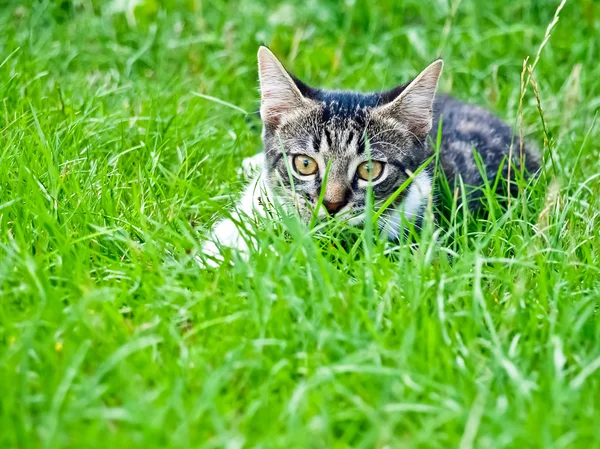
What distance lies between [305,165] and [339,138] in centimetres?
21

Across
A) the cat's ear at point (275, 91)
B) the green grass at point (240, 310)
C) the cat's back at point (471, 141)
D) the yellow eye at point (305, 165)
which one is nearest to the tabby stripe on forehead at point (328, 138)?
the yellow eye at point (305, 165)

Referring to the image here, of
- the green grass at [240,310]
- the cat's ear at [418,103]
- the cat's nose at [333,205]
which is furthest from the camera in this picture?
the cat's ear at [418,103]

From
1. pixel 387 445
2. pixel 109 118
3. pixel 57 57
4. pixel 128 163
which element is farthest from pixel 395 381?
pixel 57 57

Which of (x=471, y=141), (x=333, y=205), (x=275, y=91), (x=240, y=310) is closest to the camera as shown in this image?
(x=240, y=310)

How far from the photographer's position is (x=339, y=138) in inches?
153

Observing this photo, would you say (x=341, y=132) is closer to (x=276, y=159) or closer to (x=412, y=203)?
(x=276, y=159)

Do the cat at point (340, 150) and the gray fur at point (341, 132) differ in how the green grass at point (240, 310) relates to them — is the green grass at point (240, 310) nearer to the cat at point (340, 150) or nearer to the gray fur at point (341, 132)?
the cat at point (340, 150)

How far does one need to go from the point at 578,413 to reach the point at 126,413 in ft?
4.53

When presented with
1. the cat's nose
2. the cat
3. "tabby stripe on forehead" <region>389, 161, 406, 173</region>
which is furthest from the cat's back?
the cat's nose

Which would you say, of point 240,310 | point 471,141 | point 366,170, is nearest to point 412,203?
point 366,170

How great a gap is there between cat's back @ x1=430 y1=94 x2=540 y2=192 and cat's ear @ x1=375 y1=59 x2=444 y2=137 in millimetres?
403

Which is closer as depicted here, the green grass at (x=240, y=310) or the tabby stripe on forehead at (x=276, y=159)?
the green grass at (x=240, y=310)

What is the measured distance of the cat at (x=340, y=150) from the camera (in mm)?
3766

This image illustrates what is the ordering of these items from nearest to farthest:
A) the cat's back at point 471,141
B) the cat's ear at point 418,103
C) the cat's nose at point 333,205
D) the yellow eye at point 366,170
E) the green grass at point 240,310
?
the green grass at point 240,310, the cat's nose at point 333,205, the yellow eye at point 366,170, the cat's ear at point 418,103, the cat's back at point 471,141
